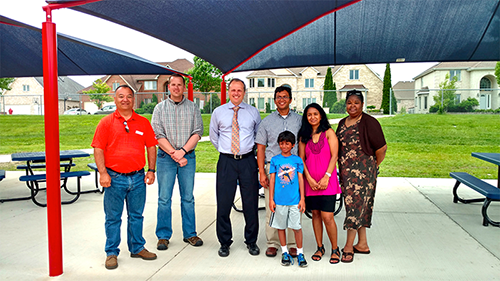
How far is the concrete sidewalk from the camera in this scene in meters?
3.59

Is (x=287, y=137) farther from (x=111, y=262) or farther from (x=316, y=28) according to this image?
(x=316, y=28)

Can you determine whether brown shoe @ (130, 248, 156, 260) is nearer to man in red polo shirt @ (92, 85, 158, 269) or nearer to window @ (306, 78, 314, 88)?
man in red polo shirt @ (92, 85, 158, 269)

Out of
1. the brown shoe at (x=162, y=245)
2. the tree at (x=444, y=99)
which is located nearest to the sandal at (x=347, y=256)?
the brown shoe at (x=162, y=245)

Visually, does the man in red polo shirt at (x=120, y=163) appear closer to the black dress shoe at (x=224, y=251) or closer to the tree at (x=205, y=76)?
the black dress shoe at (x=224, y=251)

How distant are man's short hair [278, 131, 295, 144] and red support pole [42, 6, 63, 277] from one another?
2.11 meters

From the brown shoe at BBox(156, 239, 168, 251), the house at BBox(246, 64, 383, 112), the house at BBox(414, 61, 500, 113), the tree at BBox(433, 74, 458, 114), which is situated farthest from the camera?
the house at BBox(246, 64, 383, 112)

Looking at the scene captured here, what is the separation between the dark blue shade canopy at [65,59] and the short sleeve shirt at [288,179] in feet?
12.2

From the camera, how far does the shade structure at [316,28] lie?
426cm

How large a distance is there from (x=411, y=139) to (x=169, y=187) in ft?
53.2

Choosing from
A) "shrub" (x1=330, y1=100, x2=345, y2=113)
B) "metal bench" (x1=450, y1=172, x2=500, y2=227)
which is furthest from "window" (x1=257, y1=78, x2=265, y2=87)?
"metal bench" (x1=450, y1=172, x2=500, y2=227)

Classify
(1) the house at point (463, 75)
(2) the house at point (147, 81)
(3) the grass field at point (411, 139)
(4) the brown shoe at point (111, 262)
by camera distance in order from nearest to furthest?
(4) the brown shoe at point (111, 262) < (3) the grass field at point (411, 139) < (1) the house at point (463, 75) < (2) the house at point (147, 81)

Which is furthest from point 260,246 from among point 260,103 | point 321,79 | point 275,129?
point 321,79

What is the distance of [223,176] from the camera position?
4.09m

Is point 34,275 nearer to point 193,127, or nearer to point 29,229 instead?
point 29,229
